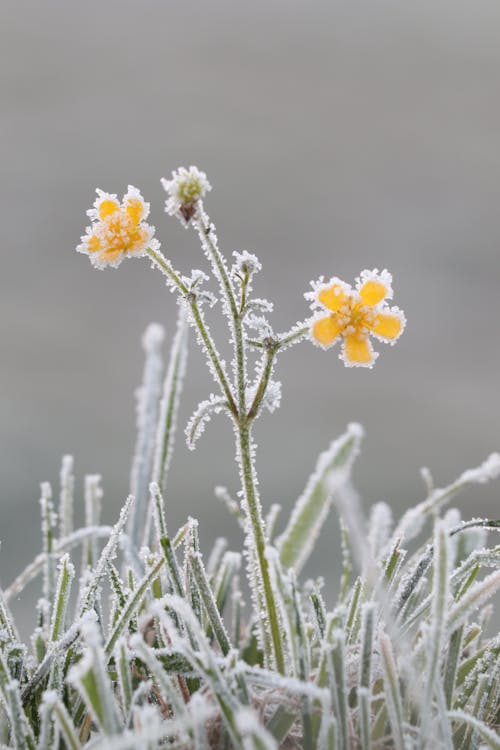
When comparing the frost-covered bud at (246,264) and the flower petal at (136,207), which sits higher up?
the flower petal at (136,207)

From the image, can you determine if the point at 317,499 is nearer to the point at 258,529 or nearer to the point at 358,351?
the point at 258,529

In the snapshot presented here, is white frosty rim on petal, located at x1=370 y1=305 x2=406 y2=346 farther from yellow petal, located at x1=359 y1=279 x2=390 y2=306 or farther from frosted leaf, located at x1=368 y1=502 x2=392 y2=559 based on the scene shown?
frosted leaf, located at x1=368 y1=502 x2=392 y2=559

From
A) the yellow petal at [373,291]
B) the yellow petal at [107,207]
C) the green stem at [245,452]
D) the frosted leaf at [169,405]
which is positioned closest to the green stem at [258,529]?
the green stem at [245,452]

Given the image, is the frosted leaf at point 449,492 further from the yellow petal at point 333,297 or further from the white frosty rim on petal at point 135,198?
the white frosty rim on petal at point 135,198

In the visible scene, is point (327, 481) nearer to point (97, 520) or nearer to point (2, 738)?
point (2, 738)

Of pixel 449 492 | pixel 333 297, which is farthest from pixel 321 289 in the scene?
pixel 449 492

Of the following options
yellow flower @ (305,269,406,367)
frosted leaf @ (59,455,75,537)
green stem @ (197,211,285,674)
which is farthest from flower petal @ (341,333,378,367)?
frosted leaf @ (59,455,75,537)

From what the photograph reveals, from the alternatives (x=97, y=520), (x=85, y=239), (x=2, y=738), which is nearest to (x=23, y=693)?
(x=2, y=738)
